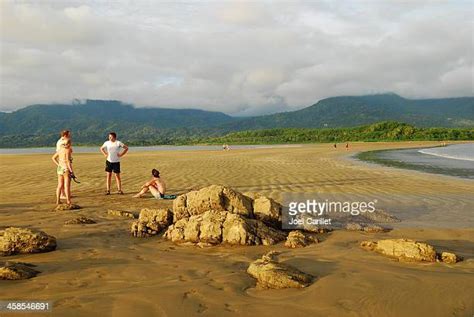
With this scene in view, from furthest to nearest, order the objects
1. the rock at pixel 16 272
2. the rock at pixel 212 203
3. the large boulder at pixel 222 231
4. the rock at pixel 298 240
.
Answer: the rock at pixel 212 203, the large boulder at pixel 222 231, the rock at pixel 298 240, the rock at pixel 16 272

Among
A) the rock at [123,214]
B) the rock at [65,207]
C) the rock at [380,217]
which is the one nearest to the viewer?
the rock at [380,217]

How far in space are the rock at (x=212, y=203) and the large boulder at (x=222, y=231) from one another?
40 cm

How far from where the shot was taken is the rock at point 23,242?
575 cm

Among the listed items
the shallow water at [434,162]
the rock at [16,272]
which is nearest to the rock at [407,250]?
the rock at [16,272]

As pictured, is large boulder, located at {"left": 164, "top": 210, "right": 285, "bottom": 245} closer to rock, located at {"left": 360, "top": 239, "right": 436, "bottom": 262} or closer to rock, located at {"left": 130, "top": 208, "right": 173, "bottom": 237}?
rock, located at {"left": 130, "top": 208, "right": 173, "bottom": 237}

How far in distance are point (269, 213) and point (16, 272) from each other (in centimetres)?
447

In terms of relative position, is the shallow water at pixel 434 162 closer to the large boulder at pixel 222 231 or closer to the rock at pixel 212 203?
the rock at pixel 212 203

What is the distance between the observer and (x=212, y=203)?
295 inches

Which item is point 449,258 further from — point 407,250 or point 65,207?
Answer: point 65,207

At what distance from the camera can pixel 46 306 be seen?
386 centimetres

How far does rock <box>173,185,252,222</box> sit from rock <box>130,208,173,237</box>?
0.23m

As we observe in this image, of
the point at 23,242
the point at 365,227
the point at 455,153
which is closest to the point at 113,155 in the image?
the point at 23,242

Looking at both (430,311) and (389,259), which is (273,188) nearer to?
(389,259)

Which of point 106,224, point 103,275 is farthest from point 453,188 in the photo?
point 103,275
